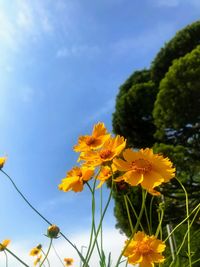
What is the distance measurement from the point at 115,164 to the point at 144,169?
0.17ft

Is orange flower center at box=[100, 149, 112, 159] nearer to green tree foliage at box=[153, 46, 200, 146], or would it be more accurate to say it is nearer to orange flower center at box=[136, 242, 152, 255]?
orange flower center at box=[136, 242, 152, 255]

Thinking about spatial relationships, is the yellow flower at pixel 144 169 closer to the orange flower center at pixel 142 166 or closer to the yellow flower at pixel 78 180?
the orange flower center at pixel 142 166

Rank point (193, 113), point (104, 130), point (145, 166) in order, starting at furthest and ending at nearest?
point (193, 113)
point (104, 130)
point (145, 166)

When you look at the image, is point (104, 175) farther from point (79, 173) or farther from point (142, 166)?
point (142, 166)

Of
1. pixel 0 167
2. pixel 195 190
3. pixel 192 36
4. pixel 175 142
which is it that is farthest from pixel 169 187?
pixel 0 167

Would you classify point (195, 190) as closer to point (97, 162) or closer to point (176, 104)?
point (176, 104)

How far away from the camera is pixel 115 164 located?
83cm

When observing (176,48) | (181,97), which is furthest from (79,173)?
(176,48)

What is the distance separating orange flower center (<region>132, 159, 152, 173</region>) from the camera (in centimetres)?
83

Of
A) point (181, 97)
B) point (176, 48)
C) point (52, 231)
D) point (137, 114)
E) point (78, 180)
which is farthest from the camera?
point (176, 48)

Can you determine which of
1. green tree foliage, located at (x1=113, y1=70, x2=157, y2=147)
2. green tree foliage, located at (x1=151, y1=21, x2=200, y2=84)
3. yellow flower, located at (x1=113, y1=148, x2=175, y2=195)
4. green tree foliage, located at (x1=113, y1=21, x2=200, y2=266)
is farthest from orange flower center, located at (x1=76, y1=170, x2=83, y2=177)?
green tree foliage, located at (x1=151, y1=21, x2=200, y2=84)

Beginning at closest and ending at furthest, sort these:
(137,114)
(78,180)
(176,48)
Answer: (78,180) < (137,114) < (176,48)

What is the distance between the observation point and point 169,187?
812cm

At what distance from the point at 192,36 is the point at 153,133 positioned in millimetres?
2311
